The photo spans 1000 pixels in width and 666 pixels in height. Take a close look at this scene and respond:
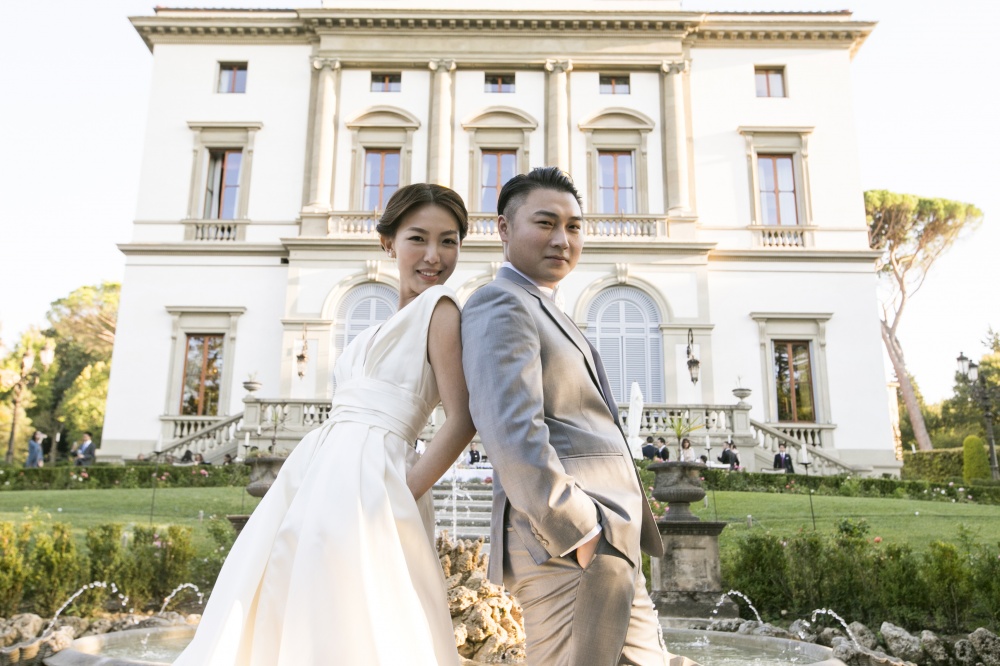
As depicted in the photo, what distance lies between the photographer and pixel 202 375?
2169cm

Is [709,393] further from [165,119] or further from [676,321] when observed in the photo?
[165,119]

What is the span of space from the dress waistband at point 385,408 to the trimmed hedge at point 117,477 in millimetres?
13385

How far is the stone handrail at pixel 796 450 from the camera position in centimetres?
1875

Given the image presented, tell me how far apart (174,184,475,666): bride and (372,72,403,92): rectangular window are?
72.2 feet

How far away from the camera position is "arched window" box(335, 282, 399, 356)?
21328 millimetres

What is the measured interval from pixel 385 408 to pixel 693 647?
373 cm

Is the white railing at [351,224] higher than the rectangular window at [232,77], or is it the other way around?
the rectangular window at [232,77]

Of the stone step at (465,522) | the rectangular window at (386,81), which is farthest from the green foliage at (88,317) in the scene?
the stone step at (465,522)

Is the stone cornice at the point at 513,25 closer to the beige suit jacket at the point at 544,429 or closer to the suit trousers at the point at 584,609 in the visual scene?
the beige suit jacket at the point at 544,429

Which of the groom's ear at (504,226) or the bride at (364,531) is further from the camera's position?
the groom's ear at (504,226)

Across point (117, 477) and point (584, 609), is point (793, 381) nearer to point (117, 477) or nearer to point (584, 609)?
point (117, 477)

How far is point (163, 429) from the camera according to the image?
20906 millimetres

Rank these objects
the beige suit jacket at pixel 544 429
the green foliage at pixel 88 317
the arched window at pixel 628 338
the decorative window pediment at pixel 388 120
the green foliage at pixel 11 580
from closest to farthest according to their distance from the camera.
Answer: the beige suit jacket at pixel 544 429
the green foliage at pixel 11 580
the arched window at pixel 628 338
the decorative window pediment at pixel 388 120
the green foliage at pixel 88 317

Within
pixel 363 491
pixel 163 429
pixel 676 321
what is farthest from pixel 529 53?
pixel 363 491
